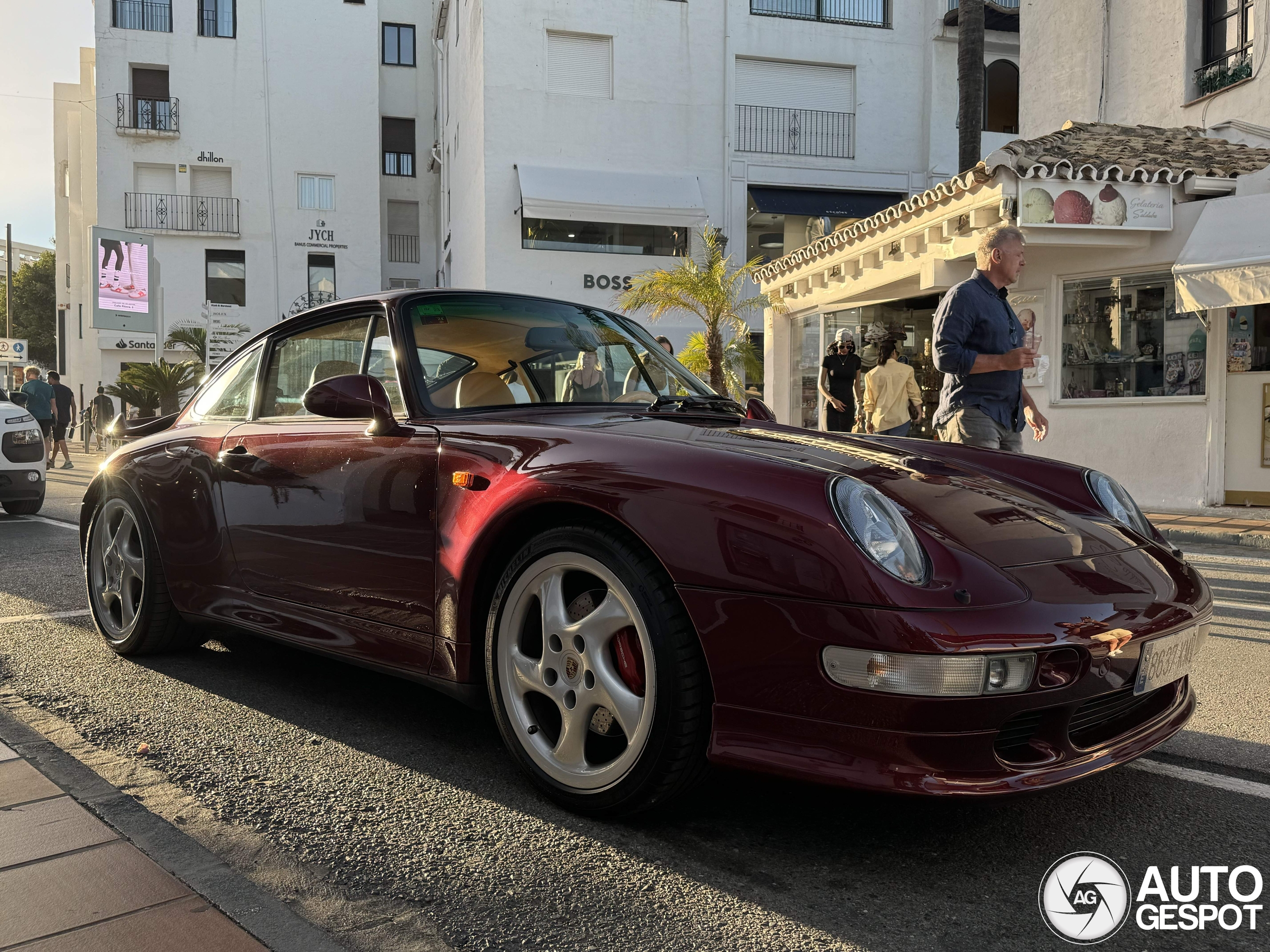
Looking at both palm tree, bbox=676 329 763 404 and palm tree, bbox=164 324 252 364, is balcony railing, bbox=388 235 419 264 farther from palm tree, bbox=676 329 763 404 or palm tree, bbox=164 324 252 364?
palm tree, bbox=676 329 763 404

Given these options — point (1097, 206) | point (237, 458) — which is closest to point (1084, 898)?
point (237, 458)

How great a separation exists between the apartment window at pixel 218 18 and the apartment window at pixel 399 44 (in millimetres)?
5712

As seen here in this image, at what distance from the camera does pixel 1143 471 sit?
12.0 meters

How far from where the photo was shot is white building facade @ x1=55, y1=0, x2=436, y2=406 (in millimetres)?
32094

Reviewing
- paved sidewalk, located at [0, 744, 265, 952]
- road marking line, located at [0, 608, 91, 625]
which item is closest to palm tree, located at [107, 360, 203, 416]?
road marking line, located at [0, 608, 91, 625]

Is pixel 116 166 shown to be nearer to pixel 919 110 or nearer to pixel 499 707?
pixel 919 110

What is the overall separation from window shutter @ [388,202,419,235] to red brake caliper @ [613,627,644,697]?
3616cm

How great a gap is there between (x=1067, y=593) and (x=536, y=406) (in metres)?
1.68

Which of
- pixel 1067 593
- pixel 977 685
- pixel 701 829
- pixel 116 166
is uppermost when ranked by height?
pixel 116 166

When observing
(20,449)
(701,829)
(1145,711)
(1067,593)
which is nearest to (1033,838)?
(1145,711)

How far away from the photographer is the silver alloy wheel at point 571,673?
255 centimetres

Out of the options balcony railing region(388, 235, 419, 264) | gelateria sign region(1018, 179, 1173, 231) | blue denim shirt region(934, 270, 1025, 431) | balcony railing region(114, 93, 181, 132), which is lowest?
blue denim shirt region(934, 270, 1025, 431)

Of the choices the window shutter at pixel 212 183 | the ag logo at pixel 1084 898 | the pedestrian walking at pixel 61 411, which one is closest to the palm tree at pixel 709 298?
the pedestrian walking at pixel 61 411

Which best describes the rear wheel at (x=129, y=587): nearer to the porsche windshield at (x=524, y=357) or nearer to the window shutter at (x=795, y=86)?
the porsche windshield at (x=524, y=357)
